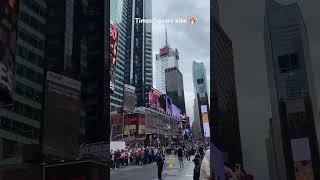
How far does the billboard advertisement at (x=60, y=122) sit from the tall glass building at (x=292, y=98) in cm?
448

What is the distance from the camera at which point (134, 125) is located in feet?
138

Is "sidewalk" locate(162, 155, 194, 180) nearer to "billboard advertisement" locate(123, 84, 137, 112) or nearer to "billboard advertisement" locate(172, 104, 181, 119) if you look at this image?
"billboard advertisement" locate(123, 84, 137, 112)

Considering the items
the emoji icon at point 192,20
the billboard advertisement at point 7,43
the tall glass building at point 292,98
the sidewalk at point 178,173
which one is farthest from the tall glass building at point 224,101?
the sidewalk at point 178,173

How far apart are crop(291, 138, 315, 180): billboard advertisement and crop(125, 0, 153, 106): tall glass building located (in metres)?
6.97

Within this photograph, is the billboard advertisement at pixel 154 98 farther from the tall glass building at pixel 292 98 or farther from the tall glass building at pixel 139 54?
the tall glass building at pixel 292 98

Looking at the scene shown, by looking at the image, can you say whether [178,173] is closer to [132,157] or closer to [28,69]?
[132,157]

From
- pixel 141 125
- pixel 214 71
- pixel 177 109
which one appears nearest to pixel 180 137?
pixel 177 109

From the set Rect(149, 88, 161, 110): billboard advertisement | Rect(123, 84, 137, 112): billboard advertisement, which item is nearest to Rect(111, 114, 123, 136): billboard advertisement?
Rect(123, 84, 137, 112): billboard advertisement

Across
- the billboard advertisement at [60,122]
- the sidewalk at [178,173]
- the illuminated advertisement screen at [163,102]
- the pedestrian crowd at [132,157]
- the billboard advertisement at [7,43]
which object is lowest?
the sidewalk at [178,173]

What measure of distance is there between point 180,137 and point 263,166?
178 ft

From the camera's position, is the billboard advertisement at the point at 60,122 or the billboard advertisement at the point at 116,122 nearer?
the billboard advertisement at the point at 60,122

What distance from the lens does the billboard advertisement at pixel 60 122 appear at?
7.95 meters

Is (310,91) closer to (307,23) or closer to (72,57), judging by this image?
(307,23)

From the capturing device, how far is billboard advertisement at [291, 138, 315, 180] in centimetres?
505
